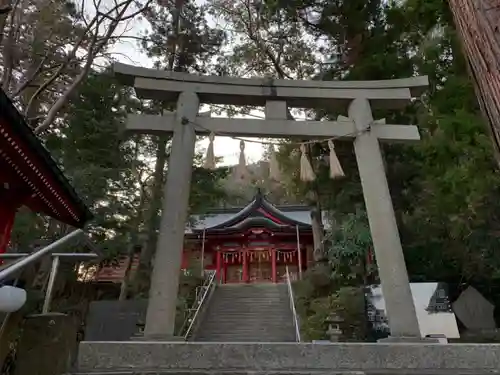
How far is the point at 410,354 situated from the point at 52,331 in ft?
10.8

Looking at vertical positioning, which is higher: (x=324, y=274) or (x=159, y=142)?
(x=159, y=142)

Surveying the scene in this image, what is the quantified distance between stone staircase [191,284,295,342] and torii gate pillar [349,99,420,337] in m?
5.86

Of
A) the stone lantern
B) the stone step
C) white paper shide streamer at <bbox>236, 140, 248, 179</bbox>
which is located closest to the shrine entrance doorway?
the stone lantern

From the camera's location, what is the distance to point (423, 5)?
6668 mm

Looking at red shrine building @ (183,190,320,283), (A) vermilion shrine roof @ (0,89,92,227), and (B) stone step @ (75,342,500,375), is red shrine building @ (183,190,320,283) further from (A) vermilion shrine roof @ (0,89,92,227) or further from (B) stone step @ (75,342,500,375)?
(B) stone step @ (75,342,500,375)

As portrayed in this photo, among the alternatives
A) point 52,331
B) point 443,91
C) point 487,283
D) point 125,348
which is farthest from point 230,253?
point 52,331

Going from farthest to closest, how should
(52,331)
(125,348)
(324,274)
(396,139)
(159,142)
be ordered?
(159,142) < (324,274) < (396,139) < (125,348) < (52,331)

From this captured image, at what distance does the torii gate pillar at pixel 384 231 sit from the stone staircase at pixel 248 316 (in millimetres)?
5859

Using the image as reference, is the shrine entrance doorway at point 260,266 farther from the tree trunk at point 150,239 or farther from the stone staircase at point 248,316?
the tree trunk at point 150,239

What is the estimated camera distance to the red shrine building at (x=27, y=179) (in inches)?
137

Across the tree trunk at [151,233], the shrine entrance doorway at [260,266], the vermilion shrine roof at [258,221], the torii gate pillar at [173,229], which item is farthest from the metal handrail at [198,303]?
the torii gate pillar at [173,229]

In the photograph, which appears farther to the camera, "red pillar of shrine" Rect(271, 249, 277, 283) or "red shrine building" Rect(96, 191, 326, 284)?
"red pillar of shrine" Rect(271, 249, 277, 283)

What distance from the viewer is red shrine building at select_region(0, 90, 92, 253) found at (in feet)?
11.4

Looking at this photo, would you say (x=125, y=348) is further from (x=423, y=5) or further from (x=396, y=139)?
(x=423, y=5)
